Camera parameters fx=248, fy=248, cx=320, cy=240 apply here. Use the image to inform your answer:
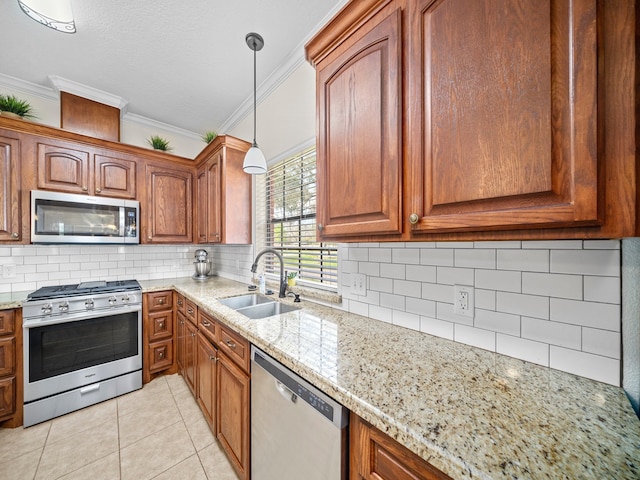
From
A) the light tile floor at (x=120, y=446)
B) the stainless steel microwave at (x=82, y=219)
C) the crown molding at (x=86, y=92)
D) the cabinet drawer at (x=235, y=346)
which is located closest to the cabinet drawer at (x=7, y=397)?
the light tile floor at (x=120, y=446)

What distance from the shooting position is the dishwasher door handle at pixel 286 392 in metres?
0.96

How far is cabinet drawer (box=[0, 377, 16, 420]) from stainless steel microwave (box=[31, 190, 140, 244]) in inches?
41.8

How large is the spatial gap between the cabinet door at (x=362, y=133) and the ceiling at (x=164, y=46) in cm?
89

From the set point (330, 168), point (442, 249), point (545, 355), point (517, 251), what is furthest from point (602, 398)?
point (330, 168)

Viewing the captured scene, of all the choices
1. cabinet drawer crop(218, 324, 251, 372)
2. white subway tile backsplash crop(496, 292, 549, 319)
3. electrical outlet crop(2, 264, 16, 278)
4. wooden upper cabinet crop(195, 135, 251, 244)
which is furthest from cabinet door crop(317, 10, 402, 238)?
electrical outlet crop(2, 264, 16, 278)

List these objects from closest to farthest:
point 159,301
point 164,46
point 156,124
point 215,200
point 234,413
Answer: point 234,413, point 164,46, point 159,301, point 215,200, point 156,124

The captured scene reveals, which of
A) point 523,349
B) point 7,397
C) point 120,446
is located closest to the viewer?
point 523,349

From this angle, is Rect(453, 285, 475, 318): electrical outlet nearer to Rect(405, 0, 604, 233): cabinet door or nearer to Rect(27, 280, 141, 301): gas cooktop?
Rect(405, 0, 604, 233): cabinet door

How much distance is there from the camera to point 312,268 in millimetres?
2014

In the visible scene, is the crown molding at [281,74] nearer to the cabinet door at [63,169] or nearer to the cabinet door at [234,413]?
the cabinet door at [63,169]

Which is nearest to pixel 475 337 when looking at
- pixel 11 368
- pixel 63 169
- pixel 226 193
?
pixel 226 193

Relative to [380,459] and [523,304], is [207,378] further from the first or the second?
[523,304]

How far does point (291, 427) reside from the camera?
0.97 meters

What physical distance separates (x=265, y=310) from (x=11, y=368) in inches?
75.0
